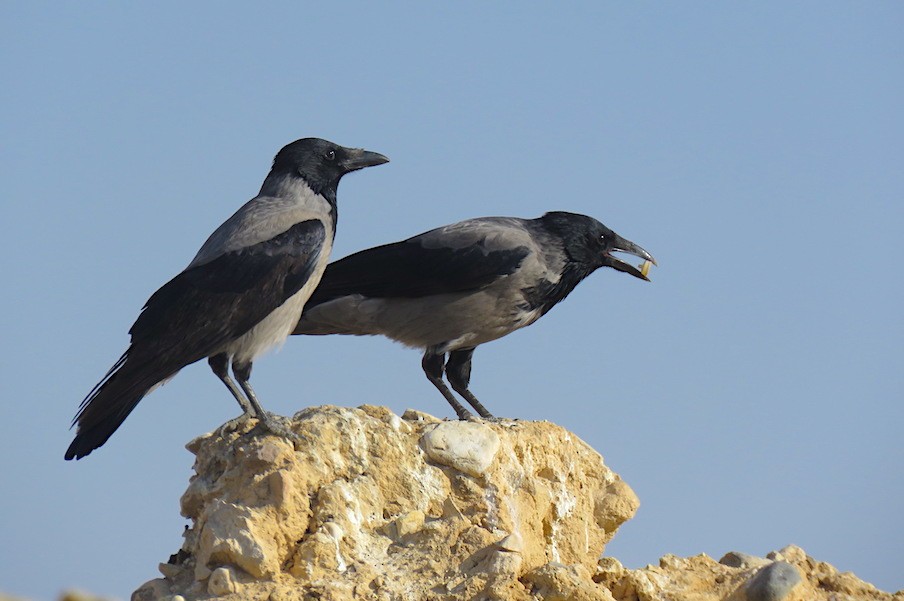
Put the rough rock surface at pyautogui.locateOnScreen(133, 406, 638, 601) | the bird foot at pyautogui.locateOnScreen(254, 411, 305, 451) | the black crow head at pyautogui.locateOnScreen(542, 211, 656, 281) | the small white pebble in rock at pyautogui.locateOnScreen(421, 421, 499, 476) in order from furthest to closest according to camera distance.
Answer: the black crow head at pyautogui.locateOnScreen(542, 211, 656, 281), the small white pebble in rock at pyautogui.locateOnScreen(421, 421, 499, 476), the bird foot at pyautogui.locateOnScreen(254, 411, 305, 451), the rough rock surface at pyautogui.locateOnScreen(133, 406, 638, 601)

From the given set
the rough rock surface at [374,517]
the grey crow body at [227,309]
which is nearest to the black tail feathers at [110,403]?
the grey crow body at [227,309]

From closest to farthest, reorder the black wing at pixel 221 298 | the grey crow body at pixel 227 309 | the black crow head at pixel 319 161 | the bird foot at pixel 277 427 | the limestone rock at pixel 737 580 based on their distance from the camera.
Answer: the bird foot at pixel 277 427, the limestone rock at pixel 737 580, the grey crow body at pixel 227 309, the black wing at pixel 221 298, the black crow head at pixel 319 161

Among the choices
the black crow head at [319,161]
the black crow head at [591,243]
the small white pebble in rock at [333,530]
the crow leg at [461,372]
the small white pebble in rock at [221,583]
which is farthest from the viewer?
the black crow head at [591,243]

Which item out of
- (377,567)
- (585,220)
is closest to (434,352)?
(585,220)

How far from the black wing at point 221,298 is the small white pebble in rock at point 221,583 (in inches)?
90.5

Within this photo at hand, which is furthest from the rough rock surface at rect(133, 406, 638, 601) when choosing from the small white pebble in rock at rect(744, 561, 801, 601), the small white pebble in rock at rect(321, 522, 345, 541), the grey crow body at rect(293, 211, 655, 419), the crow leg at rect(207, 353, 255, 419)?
the grey crow body at rect(293, 211, 655, 419)

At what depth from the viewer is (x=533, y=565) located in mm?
7535

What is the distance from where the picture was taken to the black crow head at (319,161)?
10133 mm

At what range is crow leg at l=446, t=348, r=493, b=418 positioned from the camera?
1086 cm

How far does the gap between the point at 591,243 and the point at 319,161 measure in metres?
2.72

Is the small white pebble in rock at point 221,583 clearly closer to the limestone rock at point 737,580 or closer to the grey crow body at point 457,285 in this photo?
the limestone rock at point 737,580

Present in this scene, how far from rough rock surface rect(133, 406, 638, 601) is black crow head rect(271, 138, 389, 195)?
9.58 ft

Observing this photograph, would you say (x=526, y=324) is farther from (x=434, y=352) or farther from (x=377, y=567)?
(x=377, y=567)

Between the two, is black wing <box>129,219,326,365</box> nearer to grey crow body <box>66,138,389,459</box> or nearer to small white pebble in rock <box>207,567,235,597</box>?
grey crow body <box>66,138,389,459</box>
